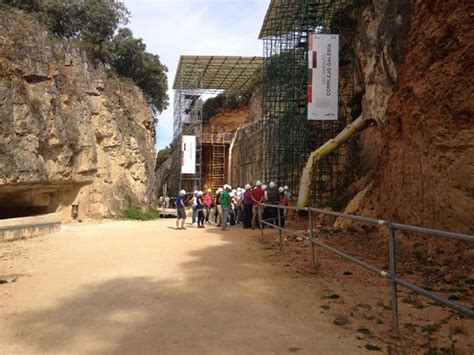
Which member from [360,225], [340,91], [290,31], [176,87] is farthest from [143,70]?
[360,225]

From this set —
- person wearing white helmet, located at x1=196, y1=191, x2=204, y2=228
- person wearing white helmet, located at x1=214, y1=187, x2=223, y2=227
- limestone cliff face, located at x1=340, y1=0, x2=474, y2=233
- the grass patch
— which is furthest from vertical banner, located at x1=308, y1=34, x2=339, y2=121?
the grass patch

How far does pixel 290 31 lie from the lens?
20594 millimetres

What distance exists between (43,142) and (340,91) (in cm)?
1210

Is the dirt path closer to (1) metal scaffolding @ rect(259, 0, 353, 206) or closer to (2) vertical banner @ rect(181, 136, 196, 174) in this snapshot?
(1) metal scaffolding @ rect(259, 0, 353, 206)

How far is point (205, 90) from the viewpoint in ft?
128

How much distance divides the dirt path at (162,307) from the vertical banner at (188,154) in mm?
20642

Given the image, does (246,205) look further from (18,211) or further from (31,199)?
(18,211)

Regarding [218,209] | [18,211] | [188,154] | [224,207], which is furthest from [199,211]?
[188,154]

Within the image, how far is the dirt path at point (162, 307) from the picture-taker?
3.79 meters

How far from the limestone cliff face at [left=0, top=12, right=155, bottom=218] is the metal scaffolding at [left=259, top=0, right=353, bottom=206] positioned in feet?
26.0

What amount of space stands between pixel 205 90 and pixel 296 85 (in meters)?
20.0

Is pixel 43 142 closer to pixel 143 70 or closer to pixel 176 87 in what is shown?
pixel 143 70

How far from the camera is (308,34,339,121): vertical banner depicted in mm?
14922

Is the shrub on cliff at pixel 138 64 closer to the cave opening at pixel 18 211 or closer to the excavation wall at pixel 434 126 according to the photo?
the cave opening at pixel 18 211
